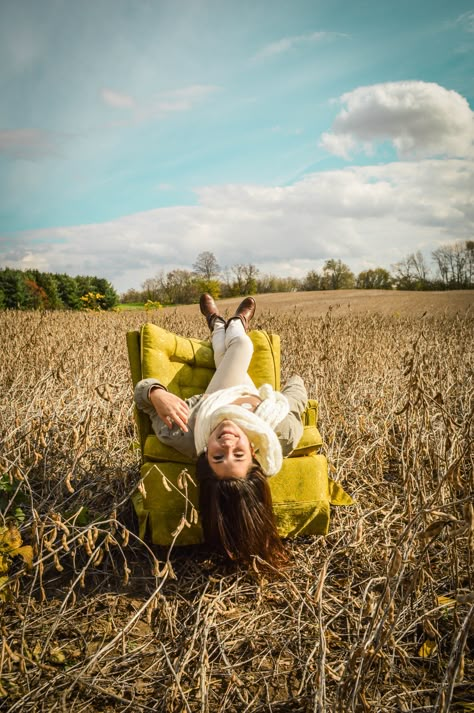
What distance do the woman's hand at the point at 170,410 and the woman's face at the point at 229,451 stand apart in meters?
0.32

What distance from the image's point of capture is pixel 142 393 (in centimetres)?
270

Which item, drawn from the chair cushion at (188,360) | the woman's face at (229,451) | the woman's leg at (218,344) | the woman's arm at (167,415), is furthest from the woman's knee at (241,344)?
the woman's face at (229,451)

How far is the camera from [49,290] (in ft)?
83.7

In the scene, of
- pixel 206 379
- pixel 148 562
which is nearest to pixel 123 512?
pixel 148 562

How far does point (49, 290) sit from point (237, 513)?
26686 mm

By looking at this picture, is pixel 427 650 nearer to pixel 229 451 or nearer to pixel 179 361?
pixel 229 451

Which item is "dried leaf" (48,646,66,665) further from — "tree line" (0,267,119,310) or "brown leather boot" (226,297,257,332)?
"tree line" (0,267,119,310)

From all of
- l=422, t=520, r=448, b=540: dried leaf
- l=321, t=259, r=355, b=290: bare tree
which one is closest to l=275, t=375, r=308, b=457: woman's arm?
l=422, t=520, r=448, b=540: dried leaf

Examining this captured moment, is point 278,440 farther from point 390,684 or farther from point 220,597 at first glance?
point 390,684

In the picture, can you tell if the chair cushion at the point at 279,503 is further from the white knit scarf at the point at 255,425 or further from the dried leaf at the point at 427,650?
the dried leaf at the point at 427,650

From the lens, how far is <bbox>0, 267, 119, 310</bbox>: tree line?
1759 centimetres

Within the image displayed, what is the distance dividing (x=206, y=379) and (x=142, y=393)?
2.97 ft

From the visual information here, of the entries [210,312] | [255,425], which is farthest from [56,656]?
[210,312]

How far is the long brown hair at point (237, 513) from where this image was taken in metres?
2.18
